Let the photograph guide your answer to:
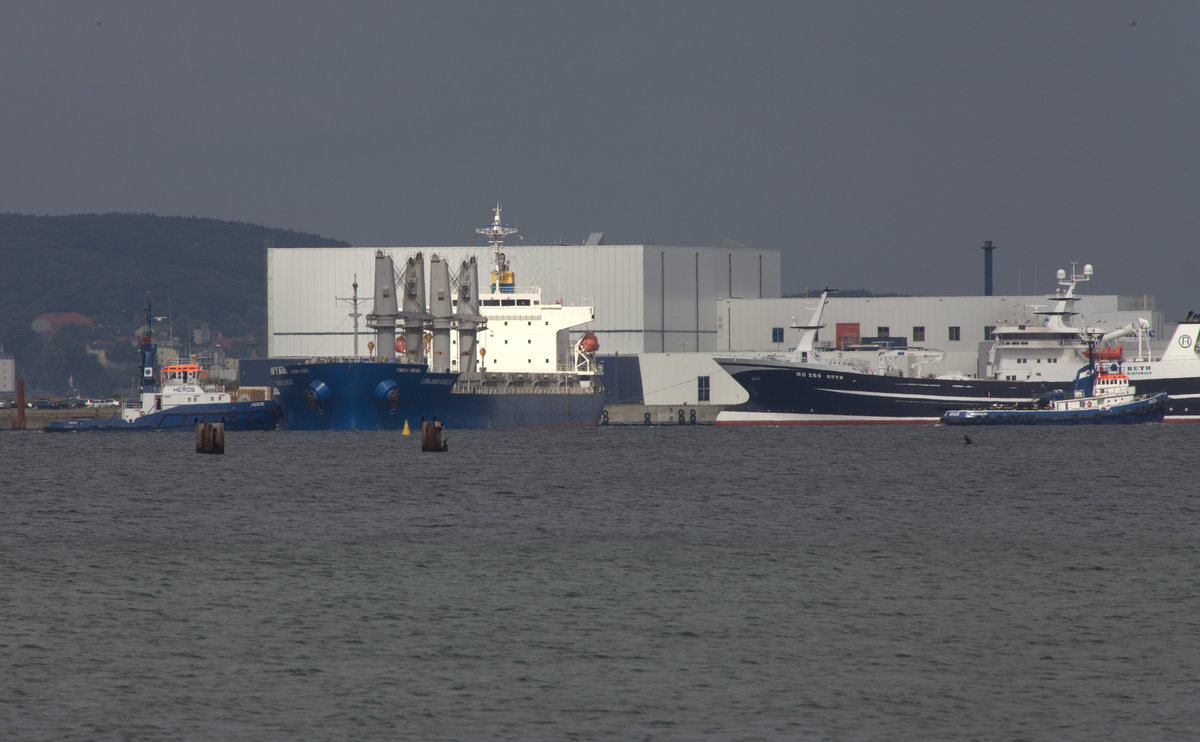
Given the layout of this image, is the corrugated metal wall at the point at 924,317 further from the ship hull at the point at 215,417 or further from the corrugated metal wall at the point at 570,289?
the ship hull at the point at 215,417

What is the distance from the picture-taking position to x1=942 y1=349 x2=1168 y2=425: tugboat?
91562mm

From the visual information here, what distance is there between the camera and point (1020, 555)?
32.2 meters

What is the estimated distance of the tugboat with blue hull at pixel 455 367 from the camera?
78875mm

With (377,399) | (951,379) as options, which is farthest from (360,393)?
(951,379)

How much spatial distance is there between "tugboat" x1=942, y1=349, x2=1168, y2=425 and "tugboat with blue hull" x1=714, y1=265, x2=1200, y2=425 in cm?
240

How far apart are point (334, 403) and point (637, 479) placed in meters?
29.2

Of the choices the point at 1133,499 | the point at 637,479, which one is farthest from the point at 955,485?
the point at 637,479

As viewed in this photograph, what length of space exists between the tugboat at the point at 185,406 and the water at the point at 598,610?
3188 cm

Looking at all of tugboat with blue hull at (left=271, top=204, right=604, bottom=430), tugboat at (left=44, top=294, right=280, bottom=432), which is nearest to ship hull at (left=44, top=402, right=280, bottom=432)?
tugboat at (left=44, top=294, right=280, bottom=432)

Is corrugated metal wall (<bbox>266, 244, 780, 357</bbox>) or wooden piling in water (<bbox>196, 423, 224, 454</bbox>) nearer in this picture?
wooden piling in water (<bbox>196, 423, 224, 454</bbox>)

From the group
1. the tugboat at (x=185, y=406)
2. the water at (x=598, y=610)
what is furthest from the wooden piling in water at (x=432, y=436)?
the tugboat at (x=185, y=406)

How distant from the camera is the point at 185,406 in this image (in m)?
84.0

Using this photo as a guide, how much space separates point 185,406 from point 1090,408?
53.1 m

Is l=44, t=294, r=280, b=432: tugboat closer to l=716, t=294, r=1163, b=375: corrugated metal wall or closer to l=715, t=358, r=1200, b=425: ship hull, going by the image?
l=715, t=358, r=1200, b=425: ship hull
